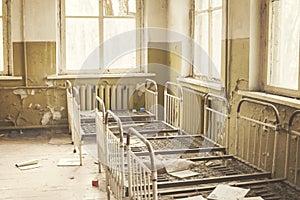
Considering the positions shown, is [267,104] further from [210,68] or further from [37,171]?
[37,171]

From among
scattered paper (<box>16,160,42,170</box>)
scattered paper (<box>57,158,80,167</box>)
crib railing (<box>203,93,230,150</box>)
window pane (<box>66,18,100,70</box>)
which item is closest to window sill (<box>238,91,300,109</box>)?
crib railing (<box>203,93,230,150</box>)

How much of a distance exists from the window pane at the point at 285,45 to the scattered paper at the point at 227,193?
964 mm

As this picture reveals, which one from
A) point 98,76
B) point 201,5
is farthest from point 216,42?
point 98,76

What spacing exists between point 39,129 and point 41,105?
14.5 inches

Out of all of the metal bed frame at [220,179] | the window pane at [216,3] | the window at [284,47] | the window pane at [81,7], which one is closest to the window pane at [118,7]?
the window pane at [81,7]

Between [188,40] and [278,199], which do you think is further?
[188,40]

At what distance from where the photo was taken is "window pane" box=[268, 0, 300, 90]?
10.5 feet

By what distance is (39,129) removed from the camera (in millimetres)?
6219

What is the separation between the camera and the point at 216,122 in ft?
14.0

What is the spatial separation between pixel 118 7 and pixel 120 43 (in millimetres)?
540

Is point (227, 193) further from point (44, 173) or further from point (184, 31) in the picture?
point (184, 31)

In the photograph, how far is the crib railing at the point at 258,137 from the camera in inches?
125

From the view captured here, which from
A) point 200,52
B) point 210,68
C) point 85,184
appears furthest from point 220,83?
point 85,184

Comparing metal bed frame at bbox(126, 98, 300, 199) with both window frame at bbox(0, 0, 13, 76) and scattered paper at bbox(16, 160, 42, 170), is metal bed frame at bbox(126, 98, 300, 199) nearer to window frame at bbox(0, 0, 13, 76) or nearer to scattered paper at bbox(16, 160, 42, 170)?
scattered paper at bbox(16, 160, 42, 170)
